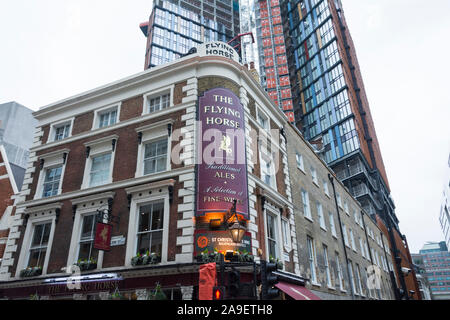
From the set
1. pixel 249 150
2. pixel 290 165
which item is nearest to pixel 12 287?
pixel 249 150

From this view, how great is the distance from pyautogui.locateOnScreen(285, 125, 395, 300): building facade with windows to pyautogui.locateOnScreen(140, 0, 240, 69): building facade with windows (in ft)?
207

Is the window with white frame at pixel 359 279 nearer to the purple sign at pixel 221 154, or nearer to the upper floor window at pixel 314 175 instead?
the upper floor window at pixel 314 175

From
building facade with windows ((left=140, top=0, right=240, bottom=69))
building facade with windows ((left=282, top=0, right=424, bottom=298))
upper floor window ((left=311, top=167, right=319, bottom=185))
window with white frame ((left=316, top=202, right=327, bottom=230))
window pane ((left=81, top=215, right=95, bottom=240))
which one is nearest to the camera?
window pane ((left=81, top=215, right=95, bottom=240))

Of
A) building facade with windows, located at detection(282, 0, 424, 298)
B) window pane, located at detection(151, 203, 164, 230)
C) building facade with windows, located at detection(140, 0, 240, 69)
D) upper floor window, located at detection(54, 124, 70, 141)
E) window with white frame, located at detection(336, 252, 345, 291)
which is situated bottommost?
window with white frame, located at detection(336, 252, 345, 291)

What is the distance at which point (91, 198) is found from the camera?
658 inches

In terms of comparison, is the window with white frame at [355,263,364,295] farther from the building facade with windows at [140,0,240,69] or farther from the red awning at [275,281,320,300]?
the building facade with windows at [140,0,240,69]

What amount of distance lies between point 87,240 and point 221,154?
780 cm

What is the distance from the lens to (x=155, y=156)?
16.7 meters

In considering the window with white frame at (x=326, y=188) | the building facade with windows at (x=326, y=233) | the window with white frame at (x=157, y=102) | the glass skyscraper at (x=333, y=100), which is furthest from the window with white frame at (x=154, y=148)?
the glass skyscraper at (x=333, y=100)

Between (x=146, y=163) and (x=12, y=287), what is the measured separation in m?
8.89

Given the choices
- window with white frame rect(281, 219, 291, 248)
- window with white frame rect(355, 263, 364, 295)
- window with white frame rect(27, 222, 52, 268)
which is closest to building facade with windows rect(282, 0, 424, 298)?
window with white frame rect(355, 263, 364, 295)

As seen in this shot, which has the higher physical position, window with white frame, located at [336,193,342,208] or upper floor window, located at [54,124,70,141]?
upper floor window, located at [54,124,70,141]

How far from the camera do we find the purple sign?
14266 millimetres

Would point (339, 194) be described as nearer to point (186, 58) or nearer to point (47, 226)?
point (186, 58)
